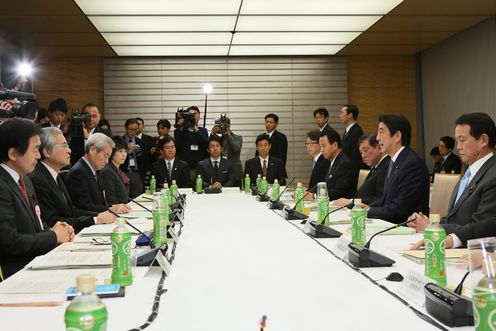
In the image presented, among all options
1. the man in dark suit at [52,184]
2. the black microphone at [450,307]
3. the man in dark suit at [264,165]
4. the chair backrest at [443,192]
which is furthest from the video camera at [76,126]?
the black microphone at [450,307]

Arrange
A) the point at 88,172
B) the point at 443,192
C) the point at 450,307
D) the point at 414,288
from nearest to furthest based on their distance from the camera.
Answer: the point at 450,307 < the point at 414,288 < the point at 443,192 < the point at 88,172

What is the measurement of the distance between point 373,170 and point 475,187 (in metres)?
1.79

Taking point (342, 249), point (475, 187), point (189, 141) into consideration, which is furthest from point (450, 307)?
point (189, 141)

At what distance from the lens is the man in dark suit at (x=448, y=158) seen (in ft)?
25.6

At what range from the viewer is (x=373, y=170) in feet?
14.5

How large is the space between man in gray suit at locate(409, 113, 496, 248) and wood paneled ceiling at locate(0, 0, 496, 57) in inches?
153

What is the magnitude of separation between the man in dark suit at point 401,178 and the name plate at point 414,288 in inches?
77.9

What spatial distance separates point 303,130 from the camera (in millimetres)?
9422

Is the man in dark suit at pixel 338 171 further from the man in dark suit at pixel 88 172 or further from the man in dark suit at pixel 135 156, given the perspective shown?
the man in dark suit at pixel 135 156

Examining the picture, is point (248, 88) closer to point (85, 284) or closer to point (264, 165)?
point (264, 165)

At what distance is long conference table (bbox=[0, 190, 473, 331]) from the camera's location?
1326 millimetres

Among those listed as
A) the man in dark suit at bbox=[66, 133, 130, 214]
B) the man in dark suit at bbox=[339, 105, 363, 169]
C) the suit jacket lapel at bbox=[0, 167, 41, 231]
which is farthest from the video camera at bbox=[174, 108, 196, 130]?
the suit jacket lapel at bbox=[0, 167, 41, 231]

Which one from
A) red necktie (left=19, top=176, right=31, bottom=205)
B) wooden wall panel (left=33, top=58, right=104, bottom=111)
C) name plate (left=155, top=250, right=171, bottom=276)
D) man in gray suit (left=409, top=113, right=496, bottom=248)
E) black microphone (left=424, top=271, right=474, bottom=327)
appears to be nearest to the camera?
black microphone (left=424, top=271, right=474, bottom=327)

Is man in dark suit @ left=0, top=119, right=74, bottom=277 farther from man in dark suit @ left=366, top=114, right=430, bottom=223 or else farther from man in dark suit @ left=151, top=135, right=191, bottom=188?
man in dark suit @ left=151, top=135, right=191, bottom=188
